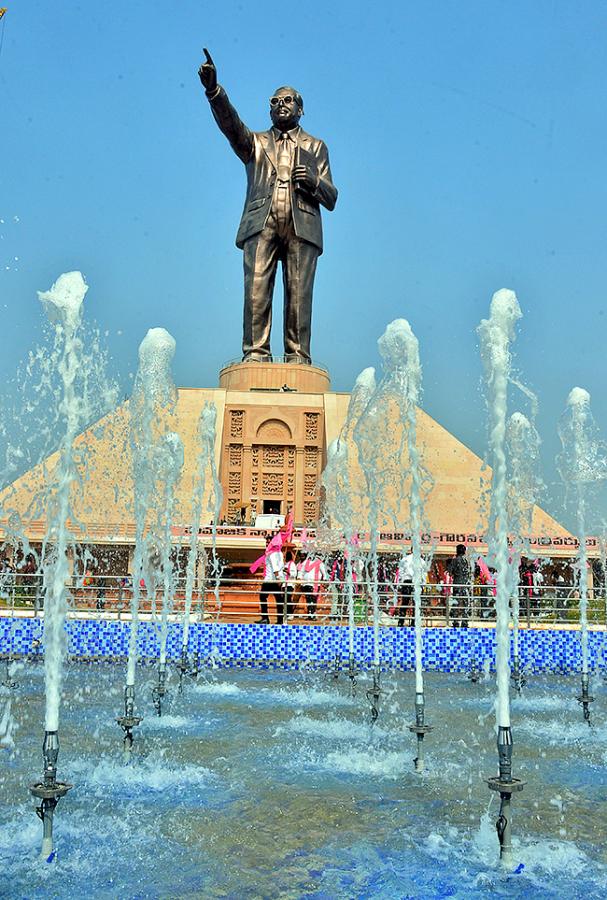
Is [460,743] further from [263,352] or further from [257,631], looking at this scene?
[263,352]

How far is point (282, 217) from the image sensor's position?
68.5ft

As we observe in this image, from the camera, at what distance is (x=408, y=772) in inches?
154

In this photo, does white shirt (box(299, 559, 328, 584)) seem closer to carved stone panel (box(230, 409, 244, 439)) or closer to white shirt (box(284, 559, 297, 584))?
white shirt (box(284, 559, 297, 584))

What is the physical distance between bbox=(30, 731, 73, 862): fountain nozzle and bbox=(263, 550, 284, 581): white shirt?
6.01m

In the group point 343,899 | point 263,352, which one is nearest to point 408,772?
point 343,899

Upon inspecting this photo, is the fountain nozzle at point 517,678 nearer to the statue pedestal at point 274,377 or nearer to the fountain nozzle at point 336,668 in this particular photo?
the fountain nozzle at point 336,668

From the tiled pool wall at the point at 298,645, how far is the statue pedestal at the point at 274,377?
13.3 m

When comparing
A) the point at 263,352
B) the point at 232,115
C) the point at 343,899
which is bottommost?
the point at 343,899

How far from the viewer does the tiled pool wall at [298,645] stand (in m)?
7.75

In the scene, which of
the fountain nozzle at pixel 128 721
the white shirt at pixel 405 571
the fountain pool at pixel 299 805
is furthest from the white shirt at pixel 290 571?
the fountain nozzle at pixel 128 721

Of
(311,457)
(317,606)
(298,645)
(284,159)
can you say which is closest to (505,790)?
(298,645)

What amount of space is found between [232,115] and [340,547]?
11273mm

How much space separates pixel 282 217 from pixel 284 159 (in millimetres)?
1379

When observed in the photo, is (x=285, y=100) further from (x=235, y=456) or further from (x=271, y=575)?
(x=271, y=575)
